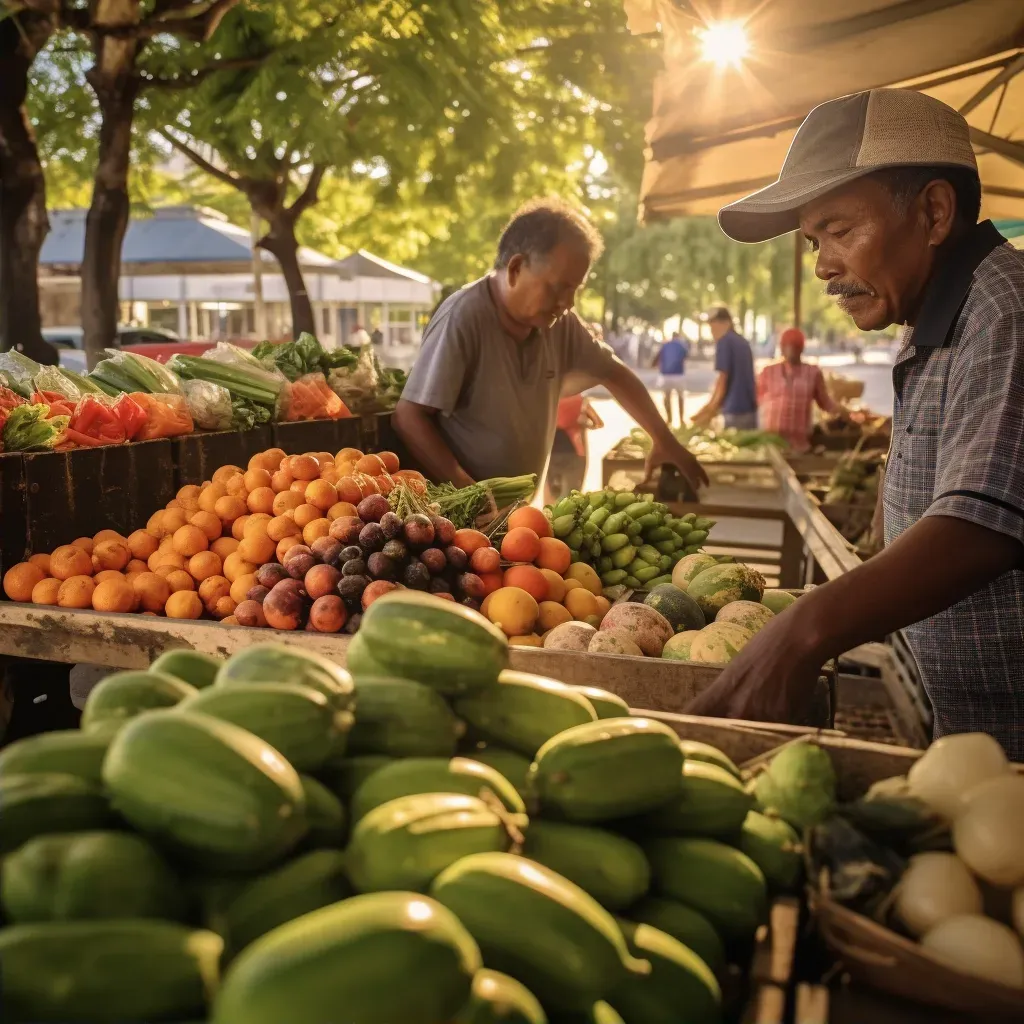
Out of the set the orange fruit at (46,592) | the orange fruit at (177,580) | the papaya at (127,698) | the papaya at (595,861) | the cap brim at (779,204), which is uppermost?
the cap brim at (779,204)

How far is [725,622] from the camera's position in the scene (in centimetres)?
278

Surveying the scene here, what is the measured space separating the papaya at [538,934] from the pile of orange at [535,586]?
1.83 metres

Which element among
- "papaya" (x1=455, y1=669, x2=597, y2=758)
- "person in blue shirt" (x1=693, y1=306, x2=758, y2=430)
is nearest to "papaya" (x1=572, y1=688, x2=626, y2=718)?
"papaya" (x1=455, y1=669, x2=597, y2=758)

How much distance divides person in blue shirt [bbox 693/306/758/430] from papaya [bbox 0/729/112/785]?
11380 millimetres

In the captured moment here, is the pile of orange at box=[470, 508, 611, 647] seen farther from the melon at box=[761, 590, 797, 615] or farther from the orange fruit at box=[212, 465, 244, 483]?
the orange fruit at box=[212, 465, 244, 483]

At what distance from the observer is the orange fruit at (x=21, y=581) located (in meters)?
3.38

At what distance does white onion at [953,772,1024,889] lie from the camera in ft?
4.08

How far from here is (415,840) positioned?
112cm

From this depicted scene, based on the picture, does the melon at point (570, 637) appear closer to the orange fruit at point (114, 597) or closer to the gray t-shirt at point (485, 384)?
the orange fruit at point (114, 597)

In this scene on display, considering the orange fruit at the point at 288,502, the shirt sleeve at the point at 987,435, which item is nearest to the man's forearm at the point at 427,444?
the orange fruit at the point at 288,502

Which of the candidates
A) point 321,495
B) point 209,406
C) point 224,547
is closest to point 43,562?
point 224,547

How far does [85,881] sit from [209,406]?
3.68 metres

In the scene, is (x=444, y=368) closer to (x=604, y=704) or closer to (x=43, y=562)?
(x=43, y=562)

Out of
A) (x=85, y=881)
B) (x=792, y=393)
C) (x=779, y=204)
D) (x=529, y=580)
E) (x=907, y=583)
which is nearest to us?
(x=85, y=881)
